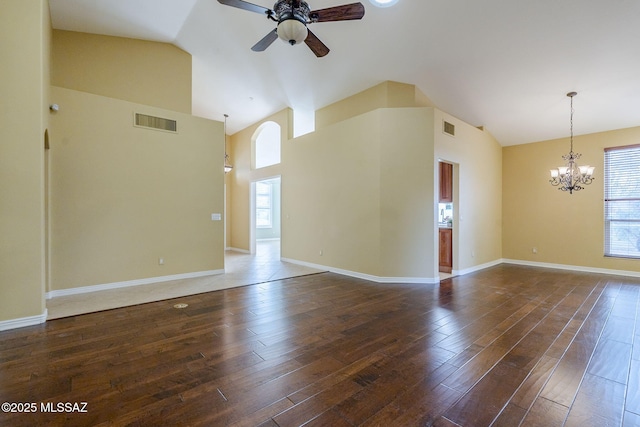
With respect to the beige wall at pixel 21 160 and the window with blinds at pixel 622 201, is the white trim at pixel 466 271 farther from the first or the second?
the beige wall at pixel 21 160

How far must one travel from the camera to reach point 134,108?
468 cm

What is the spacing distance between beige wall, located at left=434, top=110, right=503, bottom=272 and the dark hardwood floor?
2.03 m

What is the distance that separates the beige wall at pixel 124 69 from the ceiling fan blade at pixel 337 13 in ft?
12.9

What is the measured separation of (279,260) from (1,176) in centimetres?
518

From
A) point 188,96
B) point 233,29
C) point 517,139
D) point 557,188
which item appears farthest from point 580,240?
point 188,96

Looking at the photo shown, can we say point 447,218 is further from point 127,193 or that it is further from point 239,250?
point 239,250

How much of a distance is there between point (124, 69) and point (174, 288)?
4039 mm

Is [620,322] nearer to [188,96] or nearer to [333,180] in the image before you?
[333,180]

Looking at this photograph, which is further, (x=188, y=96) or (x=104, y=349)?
(x=188, y=96)

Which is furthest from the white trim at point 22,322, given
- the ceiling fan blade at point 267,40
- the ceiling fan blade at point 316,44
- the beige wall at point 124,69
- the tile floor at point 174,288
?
the ceiling fan blade at point 316,44

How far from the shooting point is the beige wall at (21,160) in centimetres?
290

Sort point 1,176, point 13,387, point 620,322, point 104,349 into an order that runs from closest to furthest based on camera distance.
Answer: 1. point 13,387
2. point 104,349
3. point 1,176
4. point 620,322

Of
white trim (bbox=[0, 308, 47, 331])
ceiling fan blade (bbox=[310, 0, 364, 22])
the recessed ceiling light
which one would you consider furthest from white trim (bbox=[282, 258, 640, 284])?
white trim (bbox=[0, 308, 47, 331])

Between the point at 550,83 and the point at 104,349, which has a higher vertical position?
the point at 550,83
